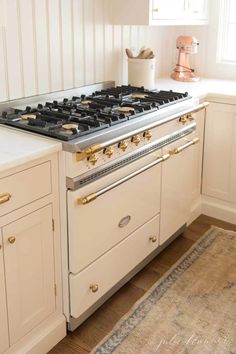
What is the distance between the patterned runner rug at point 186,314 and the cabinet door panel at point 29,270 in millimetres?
356

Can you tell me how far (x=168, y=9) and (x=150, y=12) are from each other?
21 centimetres

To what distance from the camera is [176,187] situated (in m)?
2.64

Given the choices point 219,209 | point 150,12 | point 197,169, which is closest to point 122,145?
point 150,12

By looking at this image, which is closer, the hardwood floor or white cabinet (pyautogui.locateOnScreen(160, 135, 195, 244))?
the hardwood floor

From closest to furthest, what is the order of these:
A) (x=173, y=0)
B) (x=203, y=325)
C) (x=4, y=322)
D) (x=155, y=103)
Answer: (x=4, y=322) < (x=203, y=325) < (x=155, y=103) < (x=173, y=0)

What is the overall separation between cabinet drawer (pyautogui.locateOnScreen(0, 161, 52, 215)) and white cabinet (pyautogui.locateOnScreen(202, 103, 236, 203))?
156cm

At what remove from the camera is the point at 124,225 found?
220cm

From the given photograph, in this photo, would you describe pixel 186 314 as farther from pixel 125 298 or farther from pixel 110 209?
pixel 110 209

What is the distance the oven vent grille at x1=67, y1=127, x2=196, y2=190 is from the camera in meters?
1.80

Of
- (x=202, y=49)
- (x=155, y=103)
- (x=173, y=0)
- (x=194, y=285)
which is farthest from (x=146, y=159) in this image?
(x=202, y=49)

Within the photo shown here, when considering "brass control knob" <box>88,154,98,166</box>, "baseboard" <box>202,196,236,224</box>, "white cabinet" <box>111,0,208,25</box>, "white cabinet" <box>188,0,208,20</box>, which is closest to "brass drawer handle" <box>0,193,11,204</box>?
"brass control knob" <box>88,154,98,166</box>

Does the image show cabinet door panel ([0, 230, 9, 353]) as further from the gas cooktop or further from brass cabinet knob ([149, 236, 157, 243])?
brass cabinet knob ([149, 236, 157, 243])

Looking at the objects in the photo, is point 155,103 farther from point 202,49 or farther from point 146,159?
point 202,49

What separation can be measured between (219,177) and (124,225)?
1130 mm
